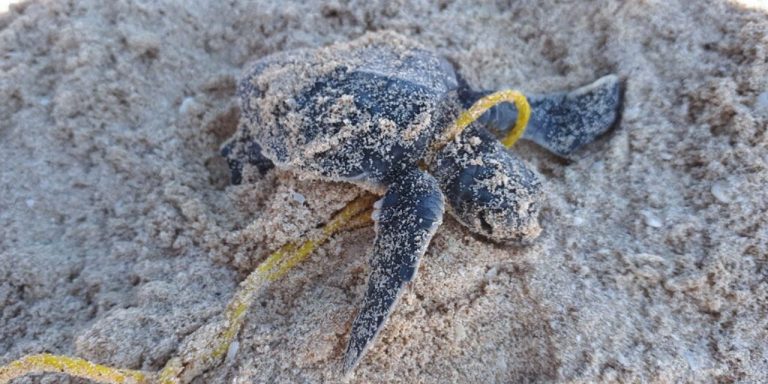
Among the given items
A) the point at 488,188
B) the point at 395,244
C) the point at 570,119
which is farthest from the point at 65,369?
the point at 570,119

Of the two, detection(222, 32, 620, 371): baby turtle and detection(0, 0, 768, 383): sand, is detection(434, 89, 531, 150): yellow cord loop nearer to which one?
detection(222, 32, 620, 371): baby turtle

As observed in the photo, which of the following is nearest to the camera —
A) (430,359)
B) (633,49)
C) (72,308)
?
(430,359)

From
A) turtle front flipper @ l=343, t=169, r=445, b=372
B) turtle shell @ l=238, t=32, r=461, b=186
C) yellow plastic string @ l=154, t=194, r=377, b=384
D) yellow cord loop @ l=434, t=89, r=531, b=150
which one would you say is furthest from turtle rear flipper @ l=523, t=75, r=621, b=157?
yellow plastic string @ l=154, t=194, r=377, b=384

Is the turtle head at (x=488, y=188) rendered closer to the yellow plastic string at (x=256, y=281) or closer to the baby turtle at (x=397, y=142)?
the baby turtle at (x=397, y=142)

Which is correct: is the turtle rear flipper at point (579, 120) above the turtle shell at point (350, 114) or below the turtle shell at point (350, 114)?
below

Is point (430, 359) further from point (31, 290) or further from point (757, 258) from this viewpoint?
point (31, 290)

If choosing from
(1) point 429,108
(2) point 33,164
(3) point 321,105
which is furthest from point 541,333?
(2) point 33,164

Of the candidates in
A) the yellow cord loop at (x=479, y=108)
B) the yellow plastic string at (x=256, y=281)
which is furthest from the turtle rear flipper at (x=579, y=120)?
the yellow plastic string at (x=256, y=281)
